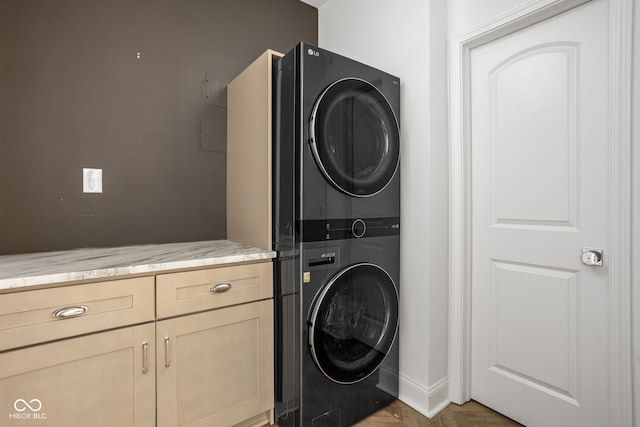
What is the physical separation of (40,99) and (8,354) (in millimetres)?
1189

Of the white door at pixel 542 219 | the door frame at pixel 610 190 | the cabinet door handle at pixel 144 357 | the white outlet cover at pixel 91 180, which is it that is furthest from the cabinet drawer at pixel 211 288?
the white door at pixel 542 219

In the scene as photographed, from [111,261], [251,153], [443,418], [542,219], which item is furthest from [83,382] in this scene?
[542,219]

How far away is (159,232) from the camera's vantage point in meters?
1.91

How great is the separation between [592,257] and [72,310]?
2049 mm

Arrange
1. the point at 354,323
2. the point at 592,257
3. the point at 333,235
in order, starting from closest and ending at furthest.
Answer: the point at 592,257 → the point at 333,235 → the point at 354,323

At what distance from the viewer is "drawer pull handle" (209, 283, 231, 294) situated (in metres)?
1.45

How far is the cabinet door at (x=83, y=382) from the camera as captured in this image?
3.51 feet

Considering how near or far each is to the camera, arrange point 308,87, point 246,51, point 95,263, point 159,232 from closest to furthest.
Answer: point 95,263 < point 308,87 < point 159,232 < point 246,51

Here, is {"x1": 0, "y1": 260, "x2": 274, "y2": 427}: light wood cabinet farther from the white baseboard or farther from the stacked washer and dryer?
the white baseboard

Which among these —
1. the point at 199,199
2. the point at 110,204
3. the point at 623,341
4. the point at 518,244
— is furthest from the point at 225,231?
the point at 623,341

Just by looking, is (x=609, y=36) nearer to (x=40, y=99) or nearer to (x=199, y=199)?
(x=199, y=199)

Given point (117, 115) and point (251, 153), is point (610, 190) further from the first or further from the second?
point (117, 115)

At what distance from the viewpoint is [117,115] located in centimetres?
178

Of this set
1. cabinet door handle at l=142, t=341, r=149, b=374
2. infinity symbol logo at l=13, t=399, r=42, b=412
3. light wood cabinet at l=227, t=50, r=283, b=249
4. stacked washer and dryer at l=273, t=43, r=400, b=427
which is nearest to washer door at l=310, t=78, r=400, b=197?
stacked washer and dryer at l=273, t=43, r=400, b=427
